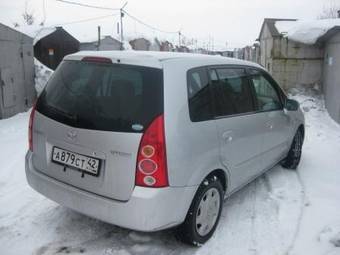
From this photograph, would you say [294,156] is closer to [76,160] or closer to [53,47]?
[76,160]

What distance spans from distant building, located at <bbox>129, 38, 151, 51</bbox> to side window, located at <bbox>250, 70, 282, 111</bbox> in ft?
99.2

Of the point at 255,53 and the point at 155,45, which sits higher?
the point at 155,45

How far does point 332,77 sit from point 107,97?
8.69m

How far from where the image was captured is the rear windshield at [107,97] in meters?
2.80

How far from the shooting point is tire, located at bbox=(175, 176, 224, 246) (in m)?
3.15

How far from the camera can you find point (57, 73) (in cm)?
341

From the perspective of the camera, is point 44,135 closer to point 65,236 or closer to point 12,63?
point 65,236

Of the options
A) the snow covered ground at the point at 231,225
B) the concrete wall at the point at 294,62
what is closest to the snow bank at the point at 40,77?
the snow covered ground at the point at 231,225

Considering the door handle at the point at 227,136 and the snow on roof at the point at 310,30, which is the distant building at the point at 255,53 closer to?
the snow on roof at the point at 310,30

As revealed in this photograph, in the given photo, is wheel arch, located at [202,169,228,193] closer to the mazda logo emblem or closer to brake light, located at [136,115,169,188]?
brake light, located at [136,115,169,188]

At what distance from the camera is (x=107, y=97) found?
2943 millimetres

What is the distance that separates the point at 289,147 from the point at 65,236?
3.28 m

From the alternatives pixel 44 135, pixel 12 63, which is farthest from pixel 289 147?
pixel 12 63

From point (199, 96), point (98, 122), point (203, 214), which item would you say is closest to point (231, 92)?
point (199, 96)
